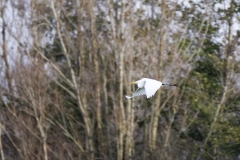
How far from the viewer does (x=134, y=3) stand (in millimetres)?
18578

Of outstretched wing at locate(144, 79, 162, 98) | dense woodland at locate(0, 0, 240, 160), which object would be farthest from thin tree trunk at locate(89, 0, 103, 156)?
outstretched wing at locate(144, 79, 162, 98)

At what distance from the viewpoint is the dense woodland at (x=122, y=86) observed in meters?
18.2

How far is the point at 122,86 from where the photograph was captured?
60.5ft

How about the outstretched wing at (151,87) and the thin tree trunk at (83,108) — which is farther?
the thin tree trunk at (83,108)

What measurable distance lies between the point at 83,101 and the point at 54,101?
1124mm

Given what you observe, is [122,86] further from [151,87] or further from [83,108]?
[151,87]

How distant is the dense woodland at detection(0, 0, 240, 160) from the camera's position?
1819 centimetres

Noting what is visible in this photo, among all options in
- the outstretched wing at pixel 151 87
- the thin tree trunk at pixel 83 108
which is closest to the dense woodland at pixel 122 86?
the thin tree trunk at pixel 83 108

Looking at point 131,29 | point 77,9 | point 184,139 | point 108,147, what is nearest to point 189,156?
point 184,139

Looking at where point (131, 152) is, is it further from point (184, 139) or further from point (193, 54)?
point (193, 54)

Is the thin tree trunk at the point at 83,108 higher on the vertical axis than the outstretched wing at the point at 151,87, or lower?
lower

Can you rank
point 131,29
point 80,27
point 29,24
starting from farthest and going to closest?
point 29,24
point 80,27
point 131,29

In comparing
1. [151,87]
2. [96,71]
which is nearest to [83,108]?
[96,71]

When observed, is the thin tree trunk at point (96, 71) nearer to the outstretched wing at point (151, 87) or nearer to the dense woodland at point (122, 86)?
the dense woodland at point (122, 86)
